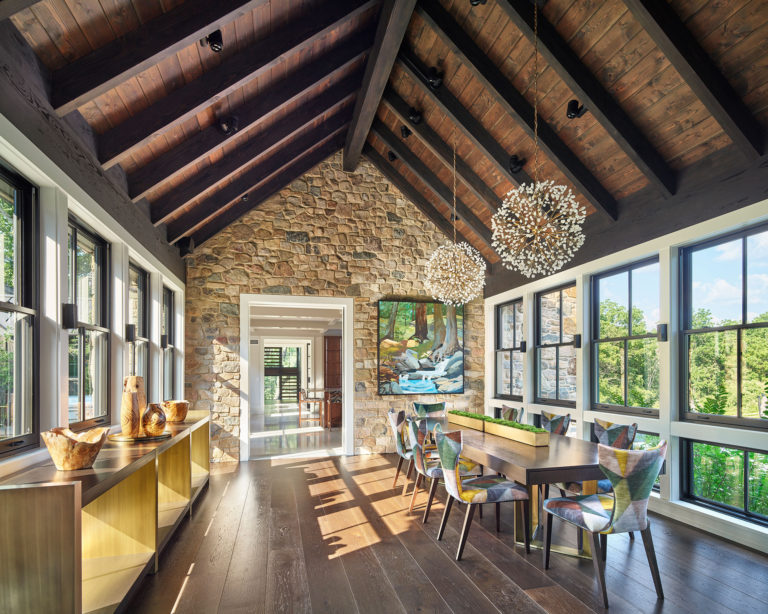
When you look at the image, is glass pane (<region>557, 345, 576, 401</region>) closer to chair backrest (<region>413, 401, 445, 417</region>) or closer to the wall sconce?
chair backrest (<region>413, 401, 445, 417</region>)

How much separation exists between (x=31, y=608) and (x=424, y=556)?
2.39m

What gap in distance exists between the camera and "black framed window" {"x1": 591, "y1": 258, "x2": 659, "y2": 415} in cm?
470

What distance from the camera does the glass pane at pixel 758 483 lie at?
3662 millimetres

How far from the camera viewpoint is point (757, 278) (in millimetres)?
3723

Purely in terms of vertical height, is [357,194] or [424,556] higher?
[357,194]

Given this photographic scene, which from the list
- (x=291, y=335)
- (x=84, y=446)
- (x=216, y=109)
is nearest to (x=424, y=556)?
(x=84, y=446)

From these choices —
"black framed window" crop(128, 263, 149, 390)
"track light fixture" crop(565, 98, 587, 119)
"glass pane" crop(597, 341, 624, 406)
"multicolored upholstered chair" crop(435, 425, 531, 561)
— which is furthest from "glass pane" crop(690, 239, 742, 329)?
"black framed window" crop(128, 263, 149, 390)

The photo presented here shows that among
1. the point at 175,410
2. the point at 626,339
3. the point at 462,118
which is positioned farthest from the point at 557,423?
the point at 175,410

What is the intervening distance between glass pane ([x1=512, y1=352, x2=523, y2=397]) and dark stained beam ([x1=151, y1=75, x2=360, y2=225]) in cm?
429

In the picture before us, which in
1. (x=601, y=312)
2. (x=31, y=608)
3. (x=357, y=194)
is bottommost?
(x=31, y=608)

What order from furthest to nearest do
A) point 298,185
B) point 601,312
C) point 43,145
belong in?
point 298,185 → point 601,312 → point 43,145

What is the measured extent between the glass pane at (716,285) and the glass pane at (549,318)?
204cm

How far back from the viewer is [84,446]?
93.3 inches

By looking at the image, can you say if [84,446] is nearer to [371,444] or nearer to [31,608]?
[31,608]
